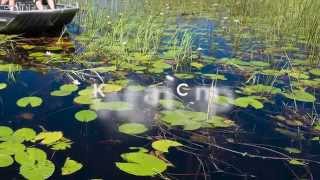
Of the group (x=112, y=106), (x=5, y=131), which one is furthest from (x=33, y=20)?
(x=5, y=131)

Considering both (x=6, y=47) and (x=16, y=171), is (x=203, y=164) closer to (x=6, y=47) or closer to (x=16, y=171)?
(x=16, y=171)

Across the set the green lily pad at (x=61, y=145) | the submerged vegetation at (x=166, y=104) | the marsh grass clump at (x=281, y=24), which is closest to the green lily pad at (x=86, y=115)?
the submerged vegetation at (x=166, y=104)

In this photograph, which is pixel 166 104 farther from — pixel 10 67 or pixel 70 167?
pixel 10 67

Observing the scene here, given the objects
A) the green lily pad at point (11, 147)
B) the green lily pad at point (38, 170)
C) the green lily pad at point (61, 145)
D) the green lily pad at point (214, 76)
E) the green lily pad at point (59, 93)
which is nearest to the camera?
the green lily pad at point (38, 170)

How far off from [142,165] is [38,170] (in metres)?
0.69

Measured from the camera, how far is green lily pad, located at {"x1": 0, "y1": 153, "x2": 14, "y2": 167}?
9.21ft

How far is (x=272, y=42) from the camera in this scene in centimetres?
709

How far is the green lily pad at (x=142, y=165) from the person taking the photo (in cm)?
273

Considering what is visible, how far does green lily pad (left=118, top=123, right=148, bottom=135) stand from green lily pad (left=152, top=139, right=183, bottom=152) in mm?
270

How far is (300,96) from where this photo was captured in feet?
14.4

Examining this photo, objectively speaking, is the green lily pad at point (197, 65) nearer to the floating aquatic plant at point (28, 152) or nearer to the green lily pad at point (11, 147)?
the floating aquatic plant at point (28, 152)

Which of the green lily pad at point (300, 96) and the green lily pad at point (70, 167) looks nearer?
the green lily pad at point (70, 167)

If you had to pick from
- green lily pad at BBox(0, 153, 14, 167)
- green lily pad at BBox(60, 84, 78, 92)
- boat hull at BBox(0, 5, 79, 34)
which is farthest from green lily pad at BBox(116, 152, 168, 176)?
boat hull at BBox(0, 5, 79, 34)

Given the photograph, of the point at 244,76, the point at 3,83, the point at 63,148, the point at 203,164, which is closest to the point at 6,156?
the point at 63,148
